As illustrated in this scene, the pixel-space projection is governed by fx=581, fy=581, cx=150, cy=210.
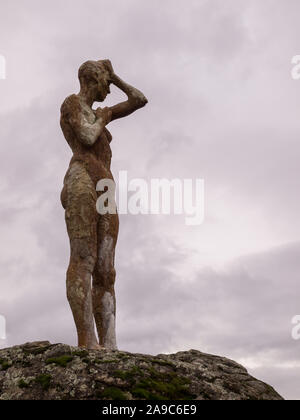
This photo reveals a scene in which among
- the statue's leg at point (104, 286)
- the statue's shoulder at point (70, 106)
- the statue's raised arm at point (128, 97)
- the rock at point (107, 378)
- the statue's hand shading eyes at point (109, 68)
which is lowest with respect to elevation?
the rock at point (107, 378)

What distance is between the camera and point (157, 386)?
9406 mm

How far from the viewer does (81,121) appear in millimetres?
12258

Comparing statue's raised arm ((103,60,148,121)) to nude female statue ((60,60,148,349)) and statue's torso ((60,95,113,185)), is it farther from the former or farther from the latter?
statue's torso ((60,95,113,185))

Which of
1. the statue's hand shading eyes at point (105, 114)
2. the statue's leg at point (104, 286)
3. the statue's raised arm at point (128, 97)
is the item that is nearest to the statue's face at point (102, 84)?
the statue's raised arm at point (128, 97)

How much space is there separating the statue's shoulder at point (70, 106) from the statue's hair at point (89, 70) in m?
0.60

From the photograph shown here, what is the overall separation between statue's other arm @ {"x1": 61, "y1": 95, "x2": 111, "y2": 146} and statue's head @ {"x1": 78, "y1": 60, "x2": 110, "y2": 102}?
50 centimetres

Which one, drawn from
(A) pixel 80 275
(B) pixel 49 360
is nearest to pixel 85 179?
(A) pixel 80 275

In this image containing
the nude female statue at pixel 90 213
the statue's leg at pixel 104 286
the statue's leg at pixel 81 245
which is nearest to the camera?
the statue's leg at pixel 81 245

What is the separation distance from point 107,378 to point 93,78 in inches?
262

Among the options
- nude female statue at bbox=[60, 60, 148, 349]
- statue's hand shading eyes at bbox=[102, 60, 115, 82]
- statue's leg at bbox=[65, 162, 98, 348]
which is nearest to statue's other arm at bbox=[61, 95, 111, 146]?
nude female statue at bbox=[60, 60, 148, 349]

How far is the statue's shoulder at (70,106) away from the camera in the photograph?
12.4 metres

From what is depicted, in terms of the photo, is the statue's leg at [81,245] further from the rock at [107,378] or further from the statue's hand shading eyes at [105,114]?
the statue's hand shading eyes at [105,114]

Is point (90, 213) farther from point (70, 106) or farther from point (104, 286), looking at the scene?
point (70, 106)

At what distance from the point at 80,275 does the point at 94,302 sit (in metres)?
0.95
